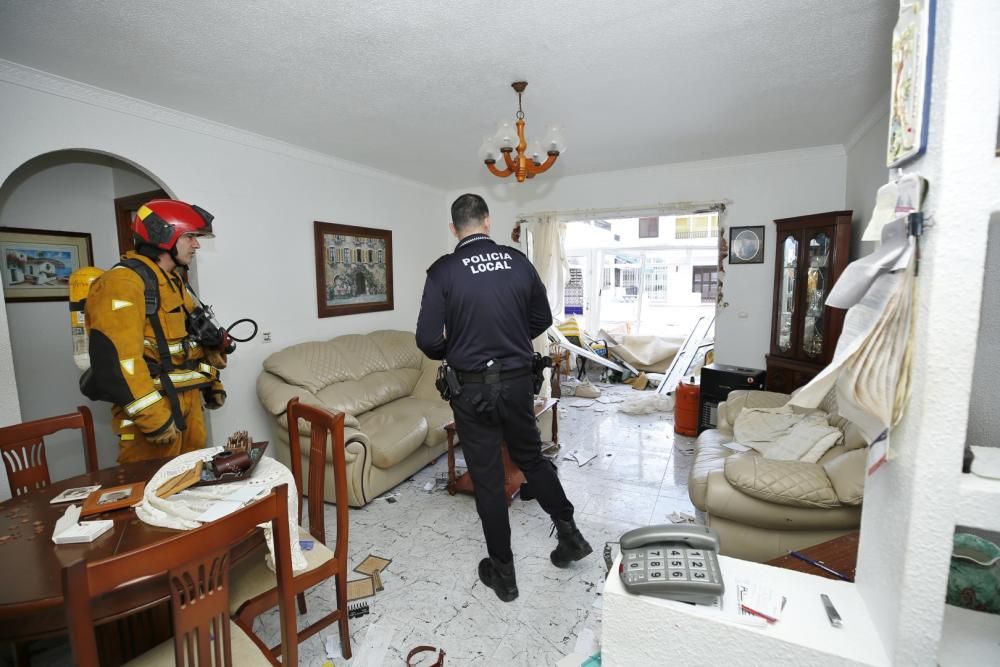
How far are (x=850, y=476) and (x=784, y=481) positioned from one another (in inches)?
9.5

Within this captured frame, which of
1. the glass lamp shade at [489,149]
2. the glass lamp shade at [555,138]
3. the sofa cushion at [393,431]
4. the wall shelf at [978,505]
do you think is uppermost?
the glass lamp shade at [555,138]

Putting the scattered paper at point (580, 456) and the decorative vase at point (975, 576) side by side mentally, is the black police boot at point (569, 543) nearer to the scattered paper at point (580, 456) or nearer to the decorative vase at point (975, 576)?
the scattered paper at point (580, 456)

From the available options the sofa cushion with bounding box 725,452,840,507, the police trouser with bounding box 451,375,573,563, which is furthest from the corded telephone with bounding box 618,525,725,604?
the sofa cushion with bounding box 725,452,840,507

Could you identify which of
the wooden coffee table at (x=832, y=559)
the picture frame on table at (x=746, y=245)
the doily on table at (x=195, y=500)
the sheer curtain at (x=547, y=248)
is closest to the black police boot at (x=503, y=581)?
the doily on table at (x=195, y=500)

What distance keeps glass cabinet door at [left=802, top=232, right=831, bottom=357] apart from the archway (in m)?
4.76

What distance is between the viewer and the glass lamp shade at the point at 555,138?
104 inches

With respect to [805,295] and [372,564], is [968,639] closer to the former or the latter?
[372,564]

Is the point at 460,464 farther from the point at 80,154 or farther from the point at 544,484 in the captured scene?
the point at 80,154

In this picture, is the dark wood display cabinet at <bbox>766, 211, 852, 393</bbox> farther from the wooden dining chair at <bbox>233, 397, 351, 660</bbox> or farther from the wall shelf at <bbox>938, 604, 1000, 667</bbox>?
the wooden dining chair at <bbox>233, 397, 351, 660</bbox>

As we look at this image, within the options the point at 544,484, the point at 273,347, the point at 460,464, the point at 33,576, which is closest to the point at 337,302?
the point at 273,347

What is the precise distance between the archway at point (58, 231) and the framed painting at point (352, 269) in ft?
4.15

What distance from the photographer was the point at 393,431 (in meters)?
3.21

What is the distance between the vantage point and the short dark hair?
7.03ft

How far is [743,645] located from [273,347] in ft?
11.9
